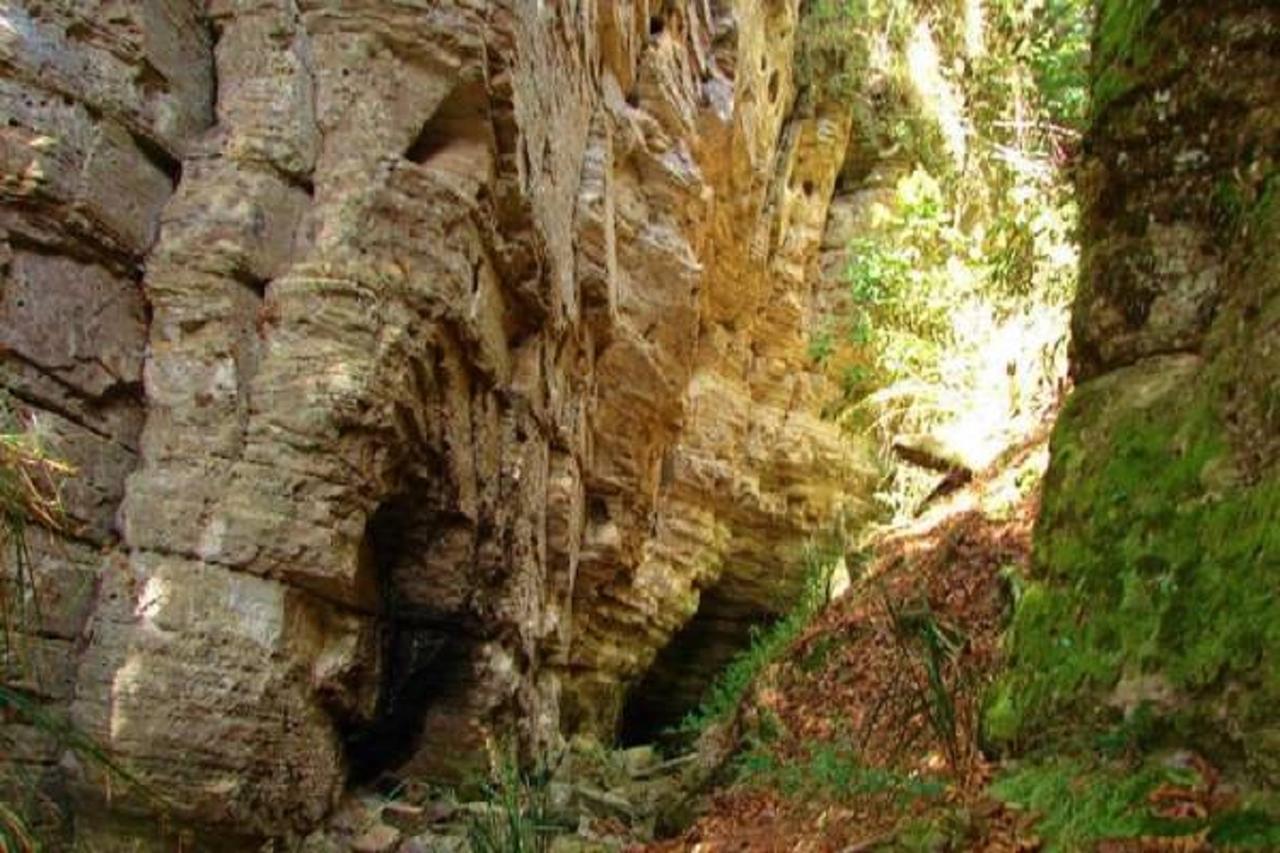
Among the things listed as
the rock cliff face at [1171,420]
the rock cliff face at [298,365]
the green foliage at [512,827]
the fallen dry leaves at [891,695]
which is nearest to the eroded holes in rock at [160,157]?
the rock cliff face at [298,365]

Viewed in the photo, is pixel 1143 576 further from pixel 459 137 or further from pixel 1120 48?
pixel 459 137

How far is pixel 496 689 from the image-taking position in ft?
24.3

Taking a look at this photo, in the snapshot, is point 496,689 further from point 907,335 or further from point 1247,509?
point 907,335

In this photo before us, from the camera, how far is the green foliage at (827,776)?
452 centimetres

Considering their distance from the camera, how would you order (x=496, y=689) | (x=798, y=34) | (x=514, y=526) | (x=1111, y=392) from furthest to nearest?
(x=798, y=34) → (x=514, y=526) → (x=496, y=689) → (x=1111, y=392)

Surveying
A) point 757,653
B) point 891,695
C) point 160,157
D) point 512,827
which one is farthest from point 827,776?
point 757,653

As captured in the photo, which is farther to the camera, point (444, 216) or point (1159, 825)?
point (444, 216)

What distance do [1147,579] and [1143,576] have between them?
0.03m

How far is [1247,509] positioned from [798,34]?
13.5m

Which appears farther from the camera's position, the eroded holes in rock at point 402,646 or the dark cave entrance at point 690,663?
the dark cave entrance at point 690,663

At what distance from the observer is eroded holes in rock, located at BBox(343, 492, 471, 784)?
22.1 ft

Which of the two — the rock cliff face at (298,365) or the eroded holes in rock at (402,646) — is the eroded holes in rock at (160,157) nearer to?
the rock cliff face at (298,365)

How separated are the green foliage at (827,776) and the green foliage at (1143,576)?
0.81m

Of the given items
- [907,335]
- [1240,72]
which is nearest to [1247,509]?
[1240,72]
